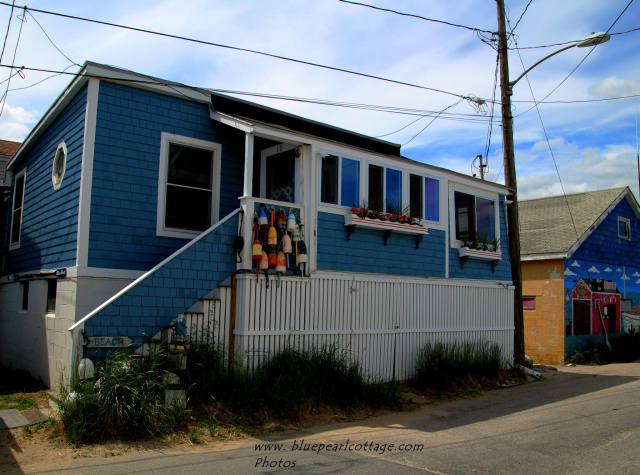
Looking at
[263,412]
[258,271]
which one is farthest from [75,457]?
[258,271]

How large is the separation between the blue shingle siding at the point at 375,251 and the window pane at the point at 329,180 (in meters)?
0.34

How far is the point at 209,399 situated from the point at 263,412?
792 mm

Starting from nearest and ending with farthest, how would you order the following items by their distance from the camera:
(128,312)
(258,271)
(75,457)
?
1. (75,457)
2. (128,312)
3. (258,271)

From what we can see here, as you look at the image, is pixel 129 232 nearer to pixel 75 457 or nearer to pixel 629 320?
pixel 75 457

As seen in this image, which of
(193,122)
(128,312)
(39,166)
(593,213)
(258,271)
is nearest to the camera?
(128,312)

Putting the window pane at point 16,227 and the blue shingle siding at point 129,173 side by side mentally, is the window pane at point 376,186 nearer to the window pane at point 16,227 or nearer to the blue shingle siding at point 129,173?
the blue shingle siding at point 129,173

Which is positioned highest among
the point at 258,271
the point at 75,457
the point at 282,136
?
the point at 282,136

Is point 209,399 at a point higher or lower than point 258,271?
lower

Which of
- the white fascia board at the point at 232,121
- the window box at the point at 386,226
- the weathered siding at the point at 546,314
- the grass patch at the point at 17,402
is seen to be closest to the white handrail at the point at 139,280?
the grass patch at the point at 17,402

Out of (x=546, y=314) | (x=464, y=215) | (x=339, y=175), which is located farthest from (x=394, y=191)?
(x=546, y=314)

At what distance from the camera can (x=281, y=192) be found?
11133mm

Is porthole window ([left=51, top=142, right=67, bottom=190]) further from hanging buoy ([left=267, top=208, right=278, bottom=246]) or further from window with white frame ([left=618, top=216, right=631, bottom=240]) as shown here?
window with white frame ([left=618, top=216, right=631, bottom=240])

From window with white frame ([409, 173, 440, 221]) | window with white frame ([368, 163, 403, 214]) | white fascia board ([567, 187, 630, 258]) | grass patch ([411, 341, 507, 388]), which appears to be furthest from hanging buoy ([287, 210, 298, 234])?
white fascia board ([567, 187, 630, 258])

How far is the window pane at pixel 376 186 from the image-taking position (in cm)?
1112
